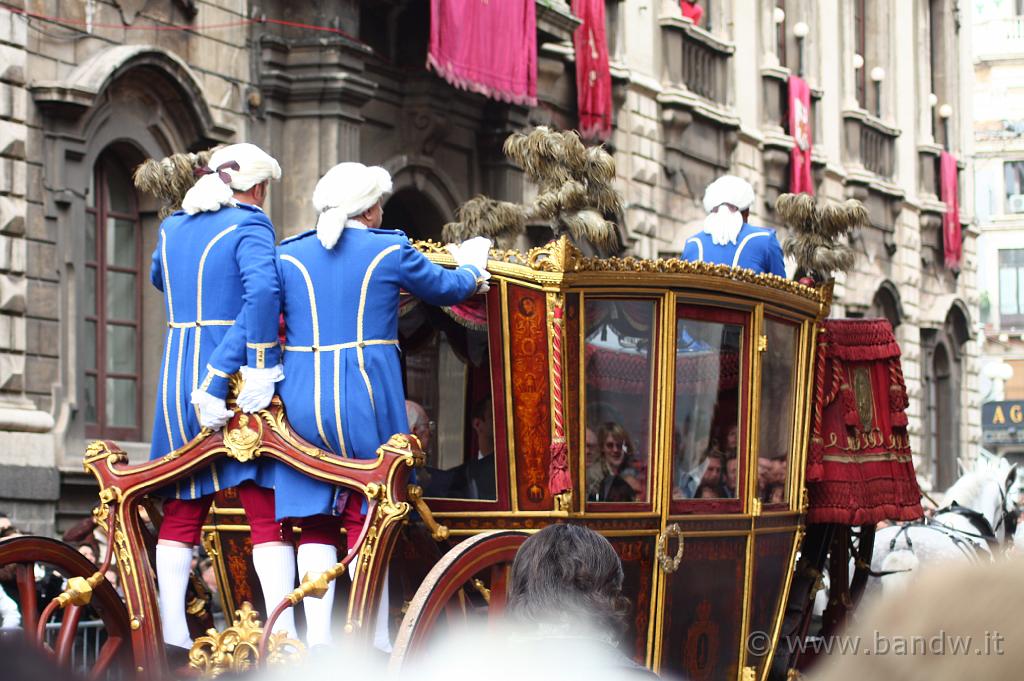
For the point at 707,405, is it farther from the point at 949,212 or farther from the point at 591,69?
the point at 949,212

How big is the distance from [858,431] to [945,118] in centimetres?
2419

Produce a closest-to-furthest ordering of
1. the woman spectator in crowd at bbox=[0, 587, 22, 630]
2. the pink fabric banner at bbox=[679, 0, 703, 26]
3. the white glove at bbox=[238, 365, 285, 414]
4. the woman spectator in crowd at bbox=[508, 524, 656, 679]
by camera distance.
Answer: the woman spectator in crowd at bbox=[508, 524, 656, 679]
the white glove at bbox=[238, 365, 285, 414]
the woman spectator in crowd at bbox=[0, 587, 22, 630]
the pink fabric banner at bbox=[679, 0, 703, 26]

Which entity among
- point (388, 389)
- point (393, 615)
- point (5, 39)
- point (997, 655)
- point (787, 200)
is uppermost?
point (5, 39)

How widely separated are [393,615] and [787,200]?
11.1 feet

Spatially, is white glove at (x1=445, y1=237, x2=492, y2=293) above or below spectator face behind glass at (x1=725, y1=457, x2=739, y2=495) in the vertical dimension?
above

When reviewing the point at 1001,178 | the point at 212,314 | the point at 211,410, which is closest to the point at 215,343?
the point at 212,314

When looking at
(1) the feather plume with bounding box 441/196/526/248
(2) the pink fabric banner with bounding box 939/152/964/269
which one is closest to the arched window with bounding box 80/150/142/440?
(1) the feather plume with bounding box 441/196/526/248

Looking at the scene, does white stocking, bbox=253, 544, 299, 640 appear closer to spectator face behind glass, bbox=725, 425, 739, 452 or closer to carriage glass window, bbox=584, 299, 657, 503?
carriage glass window, bbox=584, 299, 657, 503

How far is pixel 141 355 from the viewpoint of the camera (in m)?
12.7

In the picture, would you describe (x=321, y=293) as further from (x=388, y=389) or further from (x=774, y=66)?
(x=774, y=66)

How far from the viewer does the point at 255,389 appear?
212 inches

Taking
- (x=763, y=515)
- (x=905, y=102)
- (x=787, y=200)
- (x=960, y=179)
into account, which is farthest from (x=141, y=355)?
(x=960, y=179)

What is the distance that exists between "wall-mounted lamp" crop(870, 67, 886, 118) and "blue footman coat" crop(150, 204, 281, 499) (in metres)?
23.3

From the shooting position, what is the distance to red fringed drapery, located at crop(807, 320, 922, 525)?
24.6 ft
